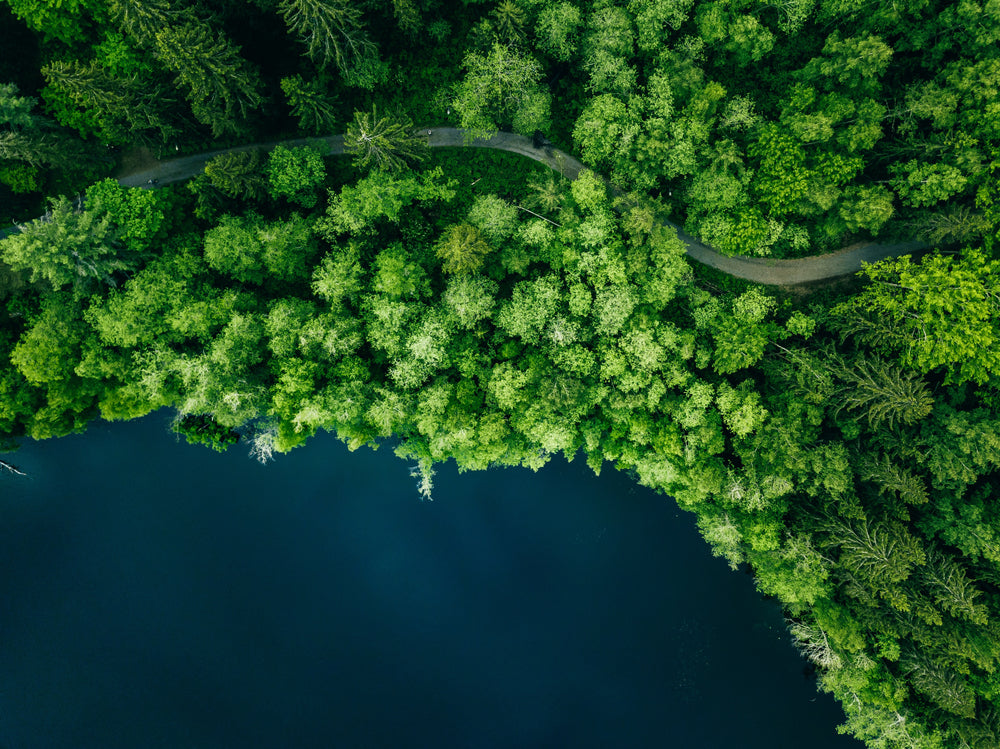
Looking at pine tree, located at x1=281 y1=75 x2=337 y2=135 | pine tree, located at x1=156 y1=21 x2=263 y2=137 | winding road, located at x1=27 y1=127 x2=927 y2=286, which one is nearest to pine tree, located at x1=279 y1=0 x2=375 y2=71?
pine tree, located at x1=281 y1=75 x2=337 y2=135

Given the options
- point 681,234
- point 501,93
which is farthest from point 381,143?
point 681,234

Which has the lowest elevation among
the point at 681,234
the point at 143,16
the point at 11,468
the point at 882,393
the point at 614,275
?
the point at 11,468

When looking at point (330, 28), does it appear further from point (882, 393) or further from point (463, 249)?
point (882, 393)

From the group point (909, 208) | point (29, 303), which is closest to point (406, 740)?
point (29, 303)

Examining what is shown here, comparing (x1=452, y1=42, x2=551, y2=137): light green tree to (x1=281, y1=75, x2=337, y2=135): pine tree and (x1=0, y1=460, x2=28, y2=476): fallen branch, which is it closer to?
(x1=281, y1=75, x2=337, y2=135): pine tree

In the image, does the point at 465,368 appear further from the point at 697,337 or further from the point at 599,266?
the point at 697,337

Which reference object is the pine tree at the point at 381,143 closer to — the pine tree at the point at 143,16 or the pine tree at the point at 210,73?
the pine tree at the point at 210,73
